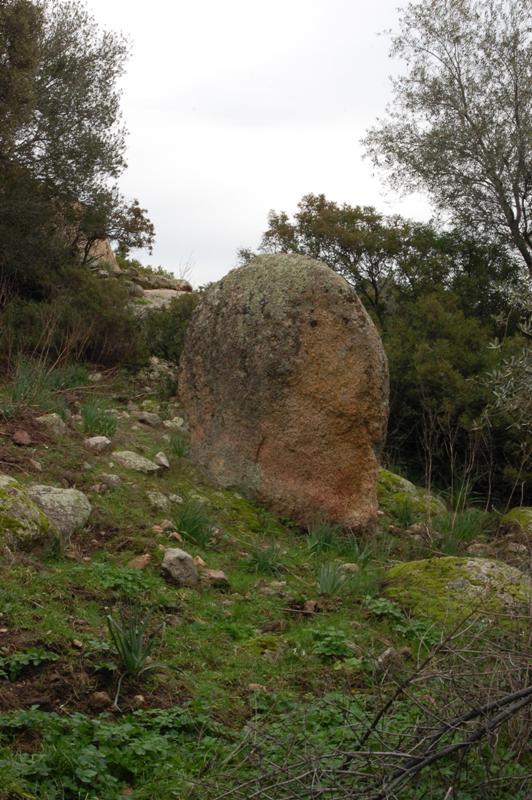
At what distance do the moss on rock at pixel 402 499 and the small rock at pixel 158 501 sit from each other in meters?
2.62

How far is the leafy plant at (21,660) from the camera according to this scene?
425 centimetres

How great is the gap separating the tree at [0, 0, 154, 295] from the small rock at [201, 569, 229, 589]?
26.5 ft

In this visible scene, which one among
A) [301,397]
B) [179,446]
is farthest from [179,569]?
[179,446]

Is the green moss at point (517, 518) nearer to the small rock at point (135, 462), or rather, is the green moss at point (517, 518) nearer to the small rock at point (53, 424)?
the small rock at point (135, 462)

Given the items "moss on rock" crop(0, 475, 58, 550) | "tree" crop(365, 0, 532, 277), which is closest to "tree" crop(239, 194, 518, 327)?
"tree" crop(365, 0, 532, 277)

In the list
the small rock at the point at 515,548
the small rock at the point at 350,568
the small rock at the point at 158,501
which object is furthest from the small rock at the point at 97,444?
the small rock at the point at 515,548

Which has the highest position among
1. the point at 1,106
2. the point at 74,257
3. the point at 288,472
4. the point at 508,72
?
the point at 508,72

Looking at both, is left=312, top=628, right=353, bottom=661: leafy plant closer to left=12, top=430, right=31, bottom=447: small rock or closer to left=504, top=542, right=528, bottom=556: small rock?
left=504, top=542, right=528, bottom=556: small rock

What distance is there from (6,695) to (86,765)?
0.66 metres

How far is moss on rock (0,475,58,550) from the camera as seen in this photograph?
5.43m

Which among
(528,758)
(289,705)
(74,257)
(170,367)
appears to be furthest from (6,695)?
(74,257)

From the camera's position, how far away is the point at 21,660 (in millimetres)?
4301

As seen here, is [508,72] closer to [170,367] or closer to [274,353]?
[170,367]

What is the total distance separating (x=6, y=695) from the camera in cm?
405
